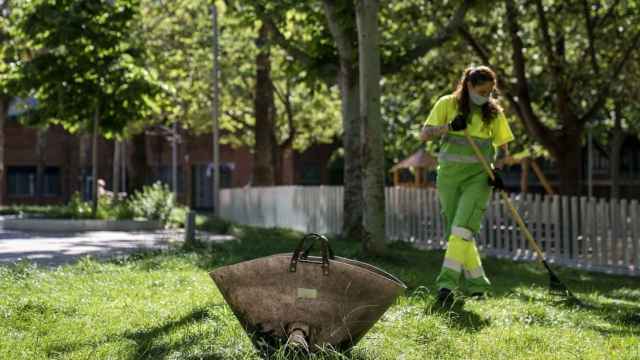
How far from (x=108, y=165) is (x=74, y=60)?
38115 mm

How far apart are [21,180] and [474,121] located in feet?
166

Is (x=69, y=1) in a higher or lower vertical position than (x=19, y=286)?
higher

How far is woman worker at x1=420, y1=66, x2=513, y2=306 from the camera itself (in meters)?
6.98

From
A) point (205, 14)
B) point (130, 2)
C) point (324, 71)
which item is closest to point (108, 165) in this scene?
point (205, 14)

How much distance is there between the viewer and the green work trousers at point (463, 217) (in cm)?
688

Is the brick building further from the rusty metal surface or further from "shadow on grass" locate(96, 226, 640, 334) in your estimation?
the rusty metal surface

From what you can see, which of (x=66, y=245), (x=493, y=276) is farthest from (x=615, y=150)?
(x=493, y=276)

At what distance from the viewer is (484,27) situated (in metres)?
20.6

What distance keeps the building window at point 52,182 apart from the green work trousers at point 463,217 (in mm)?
50658

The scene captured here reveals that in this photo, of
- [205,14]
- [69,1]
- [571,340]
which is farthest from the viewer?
[205,14]

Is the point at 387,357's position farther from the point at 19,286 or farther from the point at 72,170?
the point at 72,170

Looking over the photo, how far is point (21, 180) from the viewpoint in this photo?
5403 centimetres

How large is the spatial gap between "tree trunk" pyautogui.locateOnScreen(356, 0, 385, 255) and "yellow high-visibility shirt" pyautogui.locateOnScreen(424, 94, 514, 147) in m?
3.20

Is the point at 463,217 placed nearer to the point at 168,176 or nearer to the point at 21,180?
the point at 21,180
